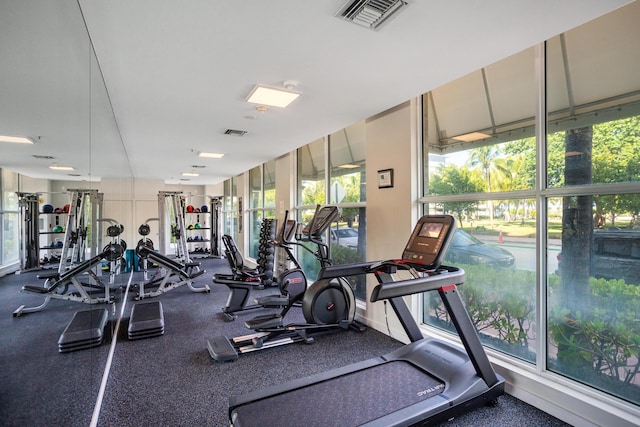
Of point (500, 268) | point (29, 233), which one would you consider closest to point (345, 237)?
point (500, 268)

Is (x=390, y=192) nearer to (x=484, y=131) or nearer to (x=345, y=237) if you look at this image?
(x=484, y=131)

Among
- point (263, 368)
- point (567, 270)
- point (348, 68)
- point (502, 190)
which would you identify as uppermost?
point (348, 68)

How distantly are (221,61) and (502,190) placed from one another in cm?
254

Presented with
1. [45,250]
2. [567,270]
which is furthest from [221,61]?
[567,270]

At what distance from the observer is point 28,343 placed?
1068mm

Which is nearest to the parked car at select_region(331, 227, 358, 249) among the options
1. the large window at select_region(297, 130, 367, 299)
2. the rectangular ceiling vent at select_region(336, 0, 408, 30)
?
the large window at select_region(297, 130, 367, 299)

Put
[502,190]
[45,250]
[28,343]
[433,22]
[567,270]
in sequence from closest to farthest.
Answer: [28,343] < [45,250] < [433,22] < [567,270] < [502,190]

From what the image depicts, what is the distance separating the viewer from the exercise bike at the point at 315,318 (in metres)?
3.50

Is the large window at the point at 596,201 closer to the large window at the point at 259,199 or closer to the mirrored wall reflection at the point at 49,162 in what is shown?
the mirrored wall reflection at the point at 49,162

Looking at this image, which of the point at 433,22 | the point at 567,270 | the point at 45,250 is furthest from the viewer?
the point at 567,270

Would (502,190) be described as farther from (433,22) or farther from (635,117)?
(433,22)

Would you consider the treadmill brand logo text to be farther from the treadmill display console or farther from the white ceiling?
the white ceiling

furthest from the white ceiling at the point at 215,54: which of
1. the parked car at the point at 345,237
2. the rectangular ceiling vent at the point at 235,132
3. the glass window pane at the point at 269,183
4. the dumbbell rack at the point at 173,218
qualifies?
the glass window pane at the point at 269,183

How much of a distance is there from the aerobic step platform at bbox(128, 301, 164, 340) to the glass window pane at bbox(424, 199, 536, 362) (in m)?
3.29
